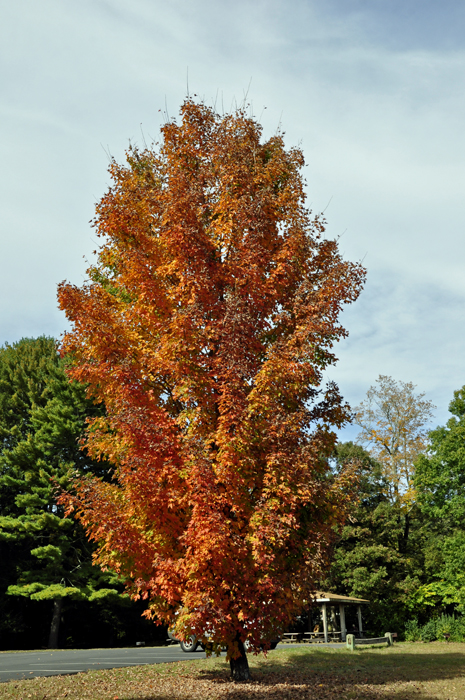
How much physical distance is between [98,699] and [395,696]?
512 centimetres

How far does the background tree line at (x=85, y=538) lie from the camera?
90.9ft

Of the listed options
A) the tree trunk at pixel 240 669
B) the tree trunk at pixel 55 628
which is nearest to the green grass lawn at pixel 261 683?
the tree trunk at pixel 240 669

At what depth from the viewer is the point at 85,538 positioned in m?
30.4

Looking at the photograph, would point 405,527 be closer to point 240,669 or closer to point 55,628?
point 55,628

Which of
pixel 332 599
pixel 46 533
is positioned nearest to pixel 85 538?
pixel 46 533

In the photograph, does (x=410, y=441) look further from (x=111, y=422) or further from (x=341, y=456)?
(x=111, y=422)

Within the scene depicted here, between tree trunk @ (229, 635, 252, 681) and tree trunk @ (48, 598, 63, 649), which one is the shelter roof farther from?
tree trunk @ (229, 635, 252, 681)

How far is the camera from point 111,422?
8906 mm

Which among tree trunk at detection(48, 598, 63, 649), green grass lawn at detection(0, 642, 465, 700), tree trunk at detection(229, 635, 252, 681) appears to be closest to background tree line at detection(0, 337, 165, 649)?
tree trunk at detection(48, 598, 63, 649)

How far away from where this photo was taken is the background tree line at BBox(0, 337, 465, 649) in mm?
27703

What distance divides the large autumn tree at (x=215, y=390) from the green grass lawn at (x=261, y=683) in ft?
3.38

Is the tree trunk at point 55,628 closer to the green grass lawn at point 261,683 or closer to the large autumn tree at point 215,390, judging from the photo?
the green grass lawn at point 261,683

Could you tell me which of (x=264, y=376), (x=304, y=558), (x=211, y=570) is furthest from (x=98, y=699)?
(x=264, y=376)

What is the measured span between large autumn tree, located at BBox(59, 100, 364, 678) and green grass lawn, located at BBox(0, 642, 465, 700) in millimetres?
1031
